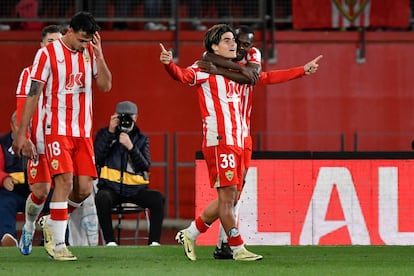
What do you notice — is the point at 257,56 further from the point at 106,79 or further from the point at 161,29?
the point at 161,29

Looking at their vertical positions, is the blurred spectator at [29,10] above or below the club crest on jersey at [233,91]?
above

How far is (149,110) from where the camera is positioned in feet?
68.1

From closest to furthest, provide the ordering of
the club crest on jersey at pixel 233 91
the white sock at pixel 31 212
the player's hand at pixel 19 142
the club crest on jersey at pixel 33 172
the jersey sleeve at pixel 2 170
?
the player's hand at pixel 19 142, the club crest on jersey at pixel 233 91, the club crest on jersey at pixel 33 172, the white sock at pixel 31 212, the jersey sleeve at pixel 2 170

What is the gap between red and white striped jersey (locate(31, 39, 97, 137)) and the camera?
10.2 m

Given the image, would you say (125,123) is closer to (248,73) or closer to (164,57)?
(248,73)

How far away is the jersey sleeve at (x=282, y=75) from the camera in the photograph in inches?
423

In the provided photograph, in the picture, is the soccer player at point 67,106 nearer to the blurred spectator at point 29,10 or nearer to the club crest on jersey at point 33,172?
the club crest on jersey at point 33,172

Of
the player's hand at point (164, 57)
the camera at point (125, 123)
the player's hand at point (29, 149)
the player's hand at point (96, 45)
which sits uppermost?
the player's hand at point (96, 45)

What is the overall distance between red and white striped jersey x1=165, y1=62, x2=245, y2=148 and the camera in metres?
3.95

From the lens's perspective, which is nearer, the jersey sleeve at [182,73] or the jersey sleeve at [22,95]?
the jersey sleeve at [182,73]

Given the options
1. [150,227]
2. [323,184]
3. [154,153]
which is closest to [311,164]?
[323,184]

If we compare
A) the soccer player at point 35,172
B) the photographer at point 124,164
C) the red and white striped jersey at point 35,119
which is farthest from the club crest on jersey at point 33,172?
the photographer at point 124,164

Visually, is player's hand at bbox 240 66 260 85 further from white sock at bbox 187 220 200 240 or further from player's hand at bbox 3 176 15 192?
player's hand at bbox 3 176 15 192

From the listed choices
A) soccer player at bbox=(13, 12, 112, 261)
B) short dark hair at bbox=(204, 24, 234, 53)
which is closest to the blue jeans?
soccer player at bbox=(13, 12, 112, 261)
